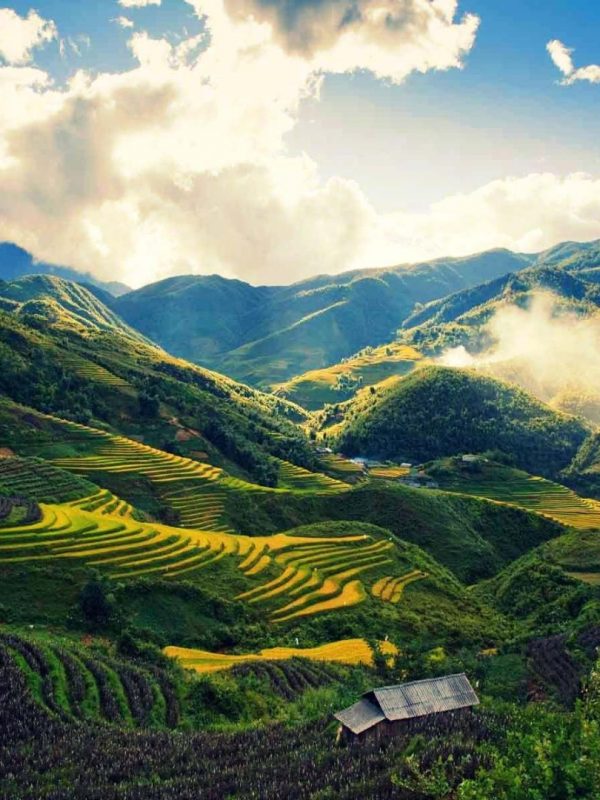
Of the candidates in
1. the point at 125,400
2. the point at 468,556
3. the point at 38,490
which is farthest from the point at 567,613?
the point at 125,400

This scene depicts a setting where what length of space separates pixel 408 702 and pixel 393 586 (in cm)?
4063

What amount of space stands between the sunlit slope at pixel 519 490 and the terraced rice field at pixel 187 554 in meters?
64.8

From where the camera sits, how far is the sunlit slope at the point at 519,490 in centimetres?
13138

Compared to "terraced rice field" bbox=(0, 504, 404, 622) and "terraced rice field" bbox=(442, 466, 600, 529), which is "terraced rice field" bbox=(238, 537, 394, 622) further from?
"terraced rice field" bbox=(442, 466, 600, 529)

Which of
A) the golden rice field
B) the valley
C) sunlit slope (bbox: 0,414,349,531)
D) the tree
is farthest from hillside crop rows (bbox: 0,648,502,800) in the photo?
the golden rice field

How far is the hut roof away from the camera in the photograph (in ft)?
99.2

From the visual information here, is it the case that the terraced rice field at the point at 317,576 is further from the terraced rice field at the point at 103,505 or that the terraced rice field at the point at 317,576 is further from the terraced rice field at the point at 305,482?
the terraced rice field at the point at 305,482

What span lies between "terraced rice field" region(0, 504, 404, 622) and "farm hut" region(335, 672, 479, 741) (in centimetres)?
2615

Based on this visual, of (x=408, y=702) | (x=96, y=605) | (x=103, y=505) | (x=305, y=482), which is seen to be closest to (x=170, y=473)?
(x=103, y=505)

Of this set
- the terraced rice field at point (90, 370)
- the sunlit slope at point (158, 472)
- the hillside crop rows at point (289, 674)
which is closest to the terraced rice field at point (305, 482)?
the sunlit slope at point (158, 472)

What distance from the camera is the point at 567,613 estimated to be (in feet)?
222

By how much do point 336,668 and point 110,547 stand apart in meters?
23.1

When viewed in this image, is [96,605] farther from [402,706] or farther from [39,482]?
[39,482]

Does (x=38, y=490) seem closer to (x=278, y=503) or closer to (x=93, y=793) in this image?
(x=278, y=503)
